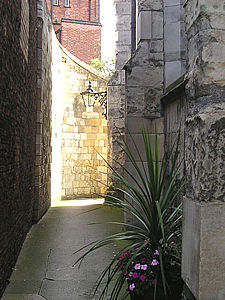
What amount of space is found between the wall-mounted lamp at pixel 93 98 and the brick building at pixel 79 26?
39.8 ft

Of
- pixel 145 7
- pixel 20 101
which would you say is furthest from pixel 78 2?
pixel 20 101

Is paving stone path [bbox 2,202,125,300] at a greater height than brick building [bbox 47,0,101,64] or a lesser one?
lesser

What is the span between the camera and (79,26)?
25.0 meters

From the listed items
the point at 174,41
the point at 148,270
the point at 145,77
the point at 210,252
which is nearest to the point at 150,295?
the point at 148,270

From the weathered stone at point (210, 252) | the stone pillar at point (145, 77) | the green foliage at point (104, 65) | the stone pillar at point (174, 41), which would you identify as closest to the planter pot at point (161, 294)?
the weathered stone at point (210, 252)

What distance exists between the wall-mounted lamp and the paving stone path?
5.64m

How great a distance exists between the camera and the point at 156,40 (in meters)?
6.77

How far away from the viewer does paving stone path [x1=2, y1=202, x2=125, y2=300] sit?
4094 mm

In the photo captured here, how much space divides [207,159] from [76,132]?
10970 mm

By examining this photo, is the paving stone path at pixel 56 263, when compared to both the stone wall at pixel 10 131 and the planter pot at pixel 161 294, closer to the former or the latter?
the stone wall at pixel 10 131

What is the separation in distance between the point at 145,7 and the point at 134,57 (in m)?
0.90

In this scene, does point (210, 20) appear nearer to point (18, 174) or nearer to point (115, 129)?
point (18, 174)

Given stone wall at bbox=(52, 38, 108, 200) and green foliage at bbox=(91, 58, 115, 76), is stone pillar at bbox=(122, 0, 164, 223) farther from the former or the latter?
green foliage at bbox=(91, 58, 115, 76)

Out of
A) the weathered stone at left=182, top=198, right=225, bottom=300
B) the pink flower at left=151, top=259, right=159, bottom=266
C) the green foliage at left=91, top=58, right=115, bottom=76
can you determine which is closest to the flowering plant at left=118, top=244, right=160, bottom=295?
the pink flower at left=151, top=259, right=159, bottom=266
